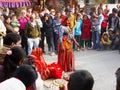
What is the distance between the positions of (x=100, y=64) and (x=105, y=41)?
2607 millimetres

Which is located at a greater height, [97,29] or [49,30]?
[49,30]

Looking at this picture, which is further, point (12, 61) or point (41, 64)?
point (41, 64)

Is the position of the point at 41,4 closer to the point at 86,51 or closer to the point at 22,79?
the point at 86,51

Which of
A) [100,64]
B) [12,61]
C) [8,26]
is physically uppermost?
[12,61]

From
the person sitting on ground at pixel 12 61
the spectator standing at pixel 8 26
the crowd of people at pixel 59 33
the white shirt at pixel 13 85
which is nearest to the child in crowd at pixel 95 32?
the crowd of people at pixel 59 33

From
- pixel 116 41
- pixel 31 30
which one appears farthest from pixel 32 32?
pixel 116 41

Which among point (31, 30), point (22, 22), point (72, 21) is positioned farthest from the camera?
point (72, 21)

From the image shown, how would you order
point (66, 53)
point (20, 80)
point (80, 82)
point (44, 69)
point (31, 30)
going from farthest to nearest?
point (31, 30) < point (66, 53) < point (44, 69) < point (20, 80) < point (80, 82)

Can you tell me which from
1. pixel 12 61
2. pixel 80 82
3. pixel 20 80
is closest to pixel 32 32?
pixel 12 61

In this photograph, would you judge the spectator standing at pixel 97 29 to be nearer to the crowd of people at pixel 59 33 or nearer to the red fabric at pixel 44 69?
the crowd of people at pixel 59 33

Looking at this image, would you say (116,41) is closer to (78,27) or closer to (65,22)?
(78,27)

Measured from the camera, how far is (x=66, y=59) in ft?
32.0

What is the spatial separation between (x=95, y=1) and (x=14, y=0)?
807cm

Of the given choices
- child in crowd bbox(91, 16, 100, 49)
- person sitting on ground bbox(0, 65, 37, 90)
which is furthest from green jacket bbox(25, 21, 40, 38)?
person sitting on ground bbox(0, 65, 37, 90)
